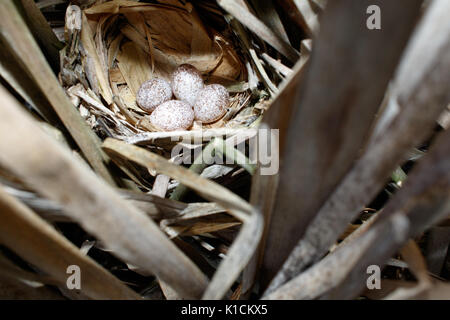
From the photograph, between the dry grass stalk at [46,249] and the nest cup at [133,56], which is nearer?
the dry grass stalk at [46,249]

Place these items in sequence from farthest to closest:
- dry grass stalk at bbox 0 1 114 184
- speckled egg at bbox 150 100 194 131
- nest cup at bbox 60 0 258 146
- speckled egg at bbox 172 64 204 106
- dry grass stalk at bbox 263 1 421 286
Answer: speckled egg at bbox 172 64 204 106 → speckled egg at bbox 150 100 194 131 → nest cup at bbox 60 0 258 146 → dry grass stalk at bbox 0 1 114 184 → dry grass stalk at bbox 263 1 421 286

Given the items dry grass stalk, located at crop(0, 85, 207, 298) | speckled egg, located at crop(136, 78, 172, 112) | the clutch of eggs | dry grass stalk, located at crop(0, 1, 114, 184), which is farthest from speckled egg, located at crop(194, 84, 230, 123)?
dry grass stalk, located at crop(0, 85, 207, 298)

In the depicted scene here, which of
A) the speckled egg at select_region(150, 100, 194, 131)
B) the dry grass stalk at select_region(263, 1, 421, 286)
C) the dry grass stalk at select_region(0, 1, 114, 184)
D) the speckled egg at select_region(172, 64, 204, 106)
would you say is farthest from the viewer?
the speckled egg at select_region(172, 64, 204, 106)

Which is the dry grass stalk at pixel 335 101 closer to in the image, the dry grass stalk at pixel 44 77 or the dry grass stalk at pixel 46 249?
the dry grass stalk at pixel 46 249

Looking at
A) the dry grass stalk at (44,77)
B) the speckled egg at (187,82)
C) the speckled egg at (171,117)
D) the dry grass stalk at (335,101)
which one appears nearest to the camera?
the dry grass stalk at (335,101)

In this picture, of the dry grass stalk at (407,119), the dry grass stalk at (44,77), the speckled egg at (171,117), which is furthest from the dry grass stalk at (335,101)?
the speckled egg at (171,117)

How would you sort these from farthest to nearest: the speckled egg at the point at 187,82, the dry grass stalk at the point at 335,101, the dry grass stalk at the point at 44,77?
the speckled egg at the point at 187,82 → the dry grass stalk at the point at 44,77 → the dry grass stalk at the point at 335,101

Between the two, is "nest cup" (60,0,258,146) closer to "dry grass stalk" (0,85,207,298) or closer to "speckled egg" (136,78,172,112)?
"speckled egg" (136,78,172,112)
